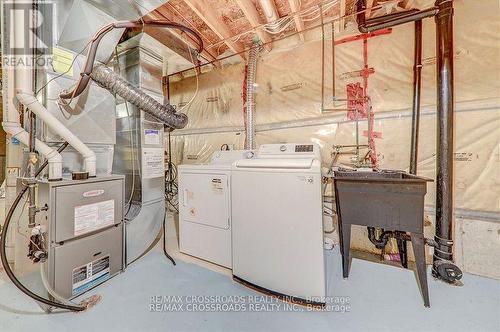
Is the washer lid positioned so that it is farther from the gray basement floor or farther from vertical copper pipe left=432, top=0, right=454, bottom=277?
vertical copper pipe left=432, top=0, right=454, bottom=277

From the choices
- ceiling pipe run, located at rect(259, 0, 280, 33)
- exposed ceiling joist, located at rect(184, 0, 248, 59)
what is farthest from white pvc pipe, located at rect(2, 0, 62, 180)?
ceiling pipe run, located at rect(259, 0, 280, 33)

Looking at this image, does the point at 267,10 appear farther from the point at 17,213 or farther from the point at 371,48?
the point at 17,213

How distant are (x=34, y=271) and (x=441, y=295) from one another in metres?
3.46

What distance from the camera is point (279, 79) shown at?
2.84m

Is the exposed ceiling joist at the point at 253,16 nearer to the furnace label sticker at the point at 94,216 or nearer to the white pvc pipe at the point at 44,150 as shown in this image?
the white pvc pipe at the point at 44,150

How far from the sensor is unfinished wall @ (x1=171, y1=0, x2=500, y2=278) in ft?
6.09

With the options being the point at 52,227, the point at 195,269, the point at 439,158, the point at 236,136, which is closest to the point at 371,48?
the point at 439,158

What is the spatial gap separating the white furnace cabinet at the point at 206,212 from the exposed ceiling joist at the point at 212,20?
1.55m

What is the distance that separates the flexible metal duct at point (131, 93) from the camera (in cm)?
191

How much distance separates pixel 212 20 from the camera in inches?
89.3

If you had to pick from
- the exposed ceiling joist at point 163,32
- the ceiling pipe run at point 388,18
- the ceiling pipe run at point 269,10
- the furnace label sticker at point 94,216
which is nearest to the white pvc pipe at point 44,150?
the furnace label sticker at point 94,216

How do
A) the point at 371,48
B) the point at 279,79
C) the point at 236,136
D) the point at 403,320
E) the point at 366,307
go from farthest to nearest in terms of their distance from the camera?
1. the point at 236,136
2. the point at 279,79
3. the point at 371,48
4. the point at 366,307
5. the point at 403,320

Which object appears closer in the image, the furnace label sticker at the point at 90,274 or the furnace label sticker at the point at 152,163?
the furnace label sticker at the point at 90,274

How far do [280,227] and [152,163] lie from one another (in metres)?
1.63
